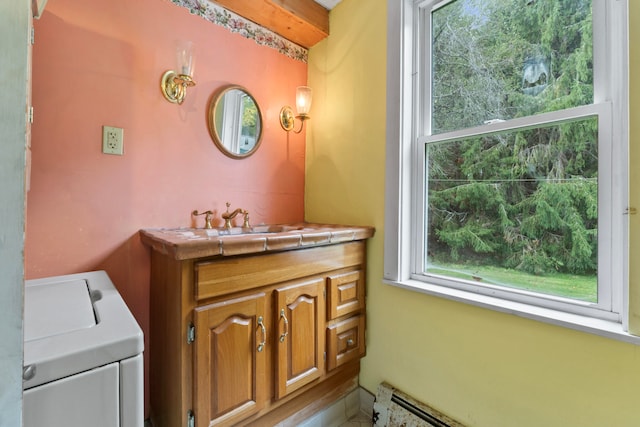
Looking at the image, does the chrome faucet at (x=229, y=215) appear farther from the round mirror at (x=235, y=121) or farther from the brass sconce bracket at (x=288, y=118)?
the brass sconce bracket at (x=288, y=118)

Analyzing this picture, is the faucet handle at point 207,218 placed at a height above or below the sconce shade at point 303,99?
below

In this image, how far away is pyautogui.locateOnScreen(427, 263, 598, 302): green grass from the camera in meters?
1.02

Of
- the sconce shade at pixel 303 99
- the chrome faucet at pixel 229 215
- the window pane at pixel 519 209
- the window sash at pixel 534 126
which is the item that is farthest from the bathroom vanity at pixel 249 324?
the sconce shade at pixel 303 99

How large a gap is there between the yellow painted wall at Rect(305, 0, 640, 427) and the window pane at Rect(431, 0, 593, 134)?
200 mm

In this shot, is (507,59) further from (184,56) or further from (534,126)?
(184,56)

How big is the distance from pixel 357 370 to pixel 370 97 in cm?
152

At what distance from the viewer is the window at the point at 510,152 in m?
0.97

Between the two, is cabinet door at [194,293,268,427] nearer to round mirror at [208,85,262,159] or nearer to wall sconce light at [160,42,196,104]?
round mirror at [208,85,262,159]

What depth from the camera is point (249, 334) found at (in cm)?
112

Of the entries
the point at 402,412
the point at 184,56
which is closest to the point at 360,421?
the point at 402,412

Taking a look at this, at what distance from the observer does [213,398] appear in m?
1.04

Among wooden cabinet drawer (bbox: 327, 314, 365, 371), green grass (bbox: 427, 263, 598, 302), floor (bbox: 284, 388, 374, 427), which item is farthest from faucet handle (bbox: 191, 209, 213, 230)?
green grass (bbox: 427, 263, 598, 302)

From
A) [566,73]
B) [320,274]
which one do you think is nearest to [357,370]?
[320,274]

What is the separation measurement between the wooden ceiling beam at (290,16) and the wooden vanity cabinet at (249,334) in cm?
134
